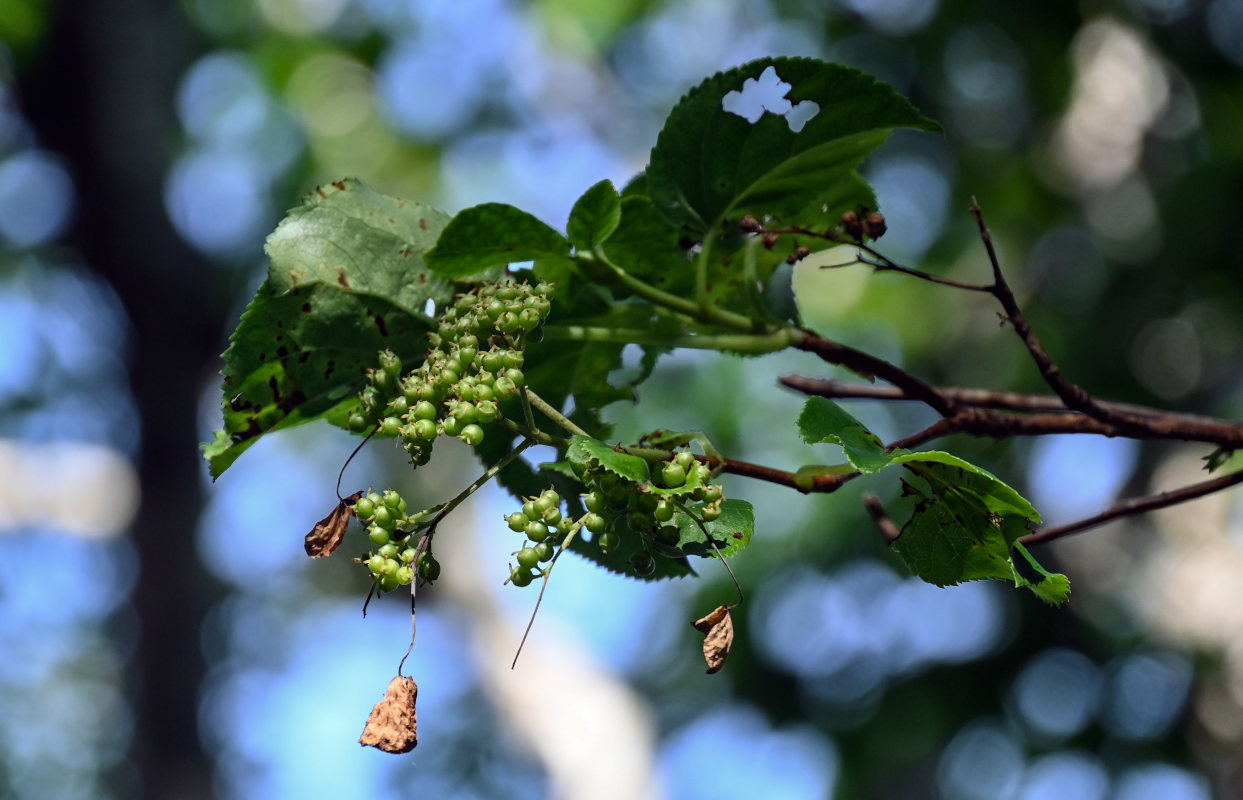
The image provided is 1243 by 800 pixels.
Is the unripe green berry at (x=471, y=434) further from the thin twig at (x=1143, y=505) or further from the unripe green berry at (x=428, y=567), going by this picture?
the thin twig at (x=1143, y=505)

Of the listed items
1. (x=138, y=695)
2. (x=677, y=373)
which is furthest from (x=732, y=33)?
(x=138, y=695)

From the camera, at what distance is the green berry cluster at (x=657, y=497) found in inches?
27.4

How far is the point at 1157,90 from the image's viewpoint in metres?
5.34

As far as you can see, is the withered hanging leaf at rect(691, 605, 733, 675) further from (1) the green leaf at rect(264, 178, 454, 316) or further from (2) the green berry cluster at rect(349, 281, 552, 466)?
(1) the green leaf at rect(264, 178, 454, 316)

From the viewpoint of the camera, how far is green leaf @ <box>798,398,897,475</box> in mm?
717

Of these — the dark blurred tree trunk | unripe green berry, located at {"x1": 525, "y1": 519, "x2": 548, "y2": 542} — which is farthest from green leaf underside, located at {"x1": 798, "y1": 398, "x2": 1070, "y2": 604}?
the dark blurred tree trunk

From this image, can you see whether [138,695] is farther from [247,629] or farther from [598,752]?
[247,629]

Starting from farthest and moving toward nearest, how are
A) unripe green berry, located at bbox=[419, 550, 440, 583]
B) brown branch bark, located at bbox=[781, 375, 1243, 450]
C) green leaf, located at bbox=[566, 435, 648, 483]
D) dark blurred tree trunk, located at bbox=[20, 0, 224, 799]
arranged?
dark blurred tree trunk, located at bbox=[20, 0, 224, 799] → brown branch bark, located at bbox=[781, 375, 1243, 450] → unripe green berry, located at bbox=[419, 550, 440, 583] → green leaf, located at bbox=[566, 435, 648, 483]

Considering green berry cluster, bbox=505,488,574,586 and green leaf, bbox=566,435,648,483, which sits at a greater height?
green leaf, bbox=566,435,648,483

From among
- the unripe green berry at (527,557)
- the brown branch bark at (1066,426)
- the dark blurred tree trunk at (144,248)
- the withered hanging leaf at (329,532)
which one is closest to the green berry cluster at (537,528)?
the unripe green berry at (527,557)

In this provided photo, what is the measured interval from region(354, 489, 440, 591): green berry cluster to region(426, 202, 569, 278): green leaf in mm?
201

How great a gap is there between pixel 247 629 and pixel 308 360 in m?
15.1

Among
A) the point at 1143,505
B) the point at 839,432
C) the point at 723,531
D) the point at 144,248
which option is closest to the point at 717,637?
the point at 723,531

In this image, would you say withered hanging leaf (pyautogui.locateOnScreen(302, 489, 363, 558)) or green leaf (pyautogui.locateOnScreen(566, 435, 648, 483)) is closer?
green leaf (pyautogui.locateOnScreen(566, 435, 648, 483))
